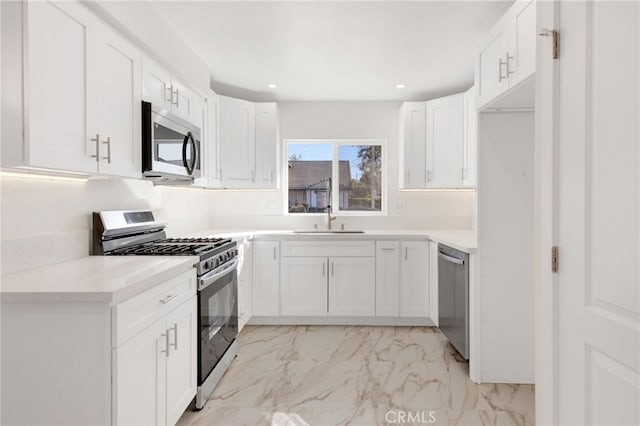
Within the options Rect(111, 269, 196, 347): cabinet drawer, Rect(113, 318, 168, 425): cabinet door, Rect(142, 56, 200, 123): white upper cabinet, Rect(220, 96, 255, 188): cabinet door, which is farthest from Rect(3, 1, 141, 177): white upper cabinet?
Rect(220, 96, 255, 188): cabinet door

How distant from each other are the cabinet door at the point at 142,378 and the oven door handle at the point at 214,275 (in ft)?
1.51

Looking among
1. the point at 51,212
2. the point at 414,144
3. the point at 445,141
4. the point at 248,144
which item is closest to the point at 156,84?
the point at 51,212

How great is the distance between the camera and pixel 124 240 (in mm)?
2383

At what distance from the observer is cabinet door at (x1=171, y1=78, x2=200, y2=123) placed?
2.67 metres

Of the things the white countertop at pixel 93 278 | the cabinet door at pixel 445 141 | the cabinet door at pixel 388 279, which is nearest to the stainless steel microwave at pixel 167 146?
the white countertop at pixel 93 278

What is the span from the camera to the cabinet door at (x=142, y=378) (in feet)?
4.60

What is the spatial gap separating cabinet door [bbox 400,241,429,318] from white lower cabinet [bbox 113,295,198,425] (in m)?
2.20

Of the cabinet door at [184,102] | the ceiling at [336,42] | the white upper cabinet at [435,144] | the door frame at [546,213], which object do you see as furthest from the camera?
the white upper cabinet at [435,144]

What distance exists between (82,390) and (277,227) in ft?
9.96

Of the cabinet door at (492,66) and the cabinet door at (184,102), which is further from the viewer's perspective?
the cabinet door at (184,102)

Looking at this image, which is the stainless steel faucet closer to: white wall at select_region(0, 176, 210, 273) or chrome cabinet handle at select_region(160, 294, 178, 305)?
white wall at select_region(0, 176, 210, 273)

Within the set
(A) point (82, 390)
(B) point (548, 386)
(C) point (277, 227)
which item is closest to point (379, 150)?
(C) point (277, 227)

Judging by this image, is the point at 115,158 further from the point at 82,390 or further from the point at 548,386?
the point at 548,386

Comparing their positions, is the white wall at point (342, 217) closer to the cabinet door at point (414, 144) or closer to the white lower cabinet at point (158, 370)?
the cabinet door at point (414, 144)
